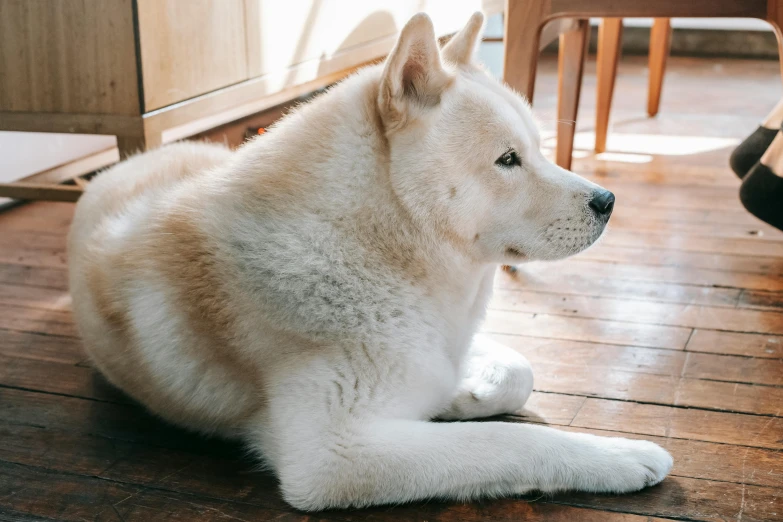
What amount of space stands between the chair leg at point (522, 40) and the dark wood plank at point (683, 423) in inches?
34.2

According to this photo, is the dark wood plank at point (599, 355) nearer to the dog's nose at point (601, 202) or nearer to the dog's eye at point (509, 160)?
the dog's nose at point (601, 202)

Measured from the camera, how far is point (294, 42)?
2.34 m

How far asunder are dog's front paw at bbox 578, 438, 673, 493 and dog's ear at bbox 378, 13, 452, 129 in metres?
0.57

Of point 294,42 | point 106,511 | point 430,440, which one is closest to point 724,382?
point 430,440

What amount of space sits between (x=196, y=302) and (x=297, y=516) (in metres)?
0.35

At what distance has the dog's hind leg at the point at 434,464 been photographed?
1115 millimetres

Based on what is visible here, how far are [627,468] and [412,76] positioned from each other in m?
0.65

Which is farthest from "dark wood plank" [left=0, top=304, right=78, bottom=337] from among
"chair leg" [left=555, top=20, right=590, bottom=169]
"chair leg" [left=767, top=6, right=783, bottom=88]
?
"chair leg" [left=767, top=6, right=783, bottom=88]

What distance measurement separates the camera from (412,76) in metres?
1.19

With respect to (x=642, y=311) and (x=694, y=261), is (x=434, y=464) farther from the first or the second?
(x=694, y=261)

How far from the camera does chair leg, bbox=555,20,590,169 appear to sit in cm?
264

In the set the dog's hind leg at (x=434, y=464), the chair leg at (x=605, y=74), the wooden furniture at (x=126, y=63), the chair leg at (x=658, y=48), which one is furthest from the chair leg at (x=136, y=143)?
the chair leg at (x=658, y=48)

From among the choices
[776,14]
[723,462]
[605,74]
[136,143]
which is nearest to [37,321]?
[136,143]

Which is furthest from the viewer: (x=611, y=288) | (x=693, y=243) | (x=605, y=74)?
(x=605, y=74)
